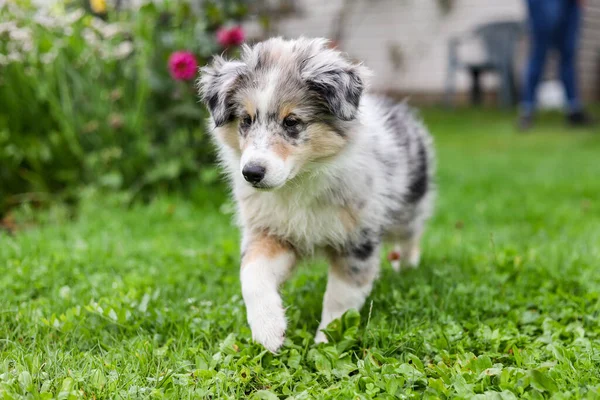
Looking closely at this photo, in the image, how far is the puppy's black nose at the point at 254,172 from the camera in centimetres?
277

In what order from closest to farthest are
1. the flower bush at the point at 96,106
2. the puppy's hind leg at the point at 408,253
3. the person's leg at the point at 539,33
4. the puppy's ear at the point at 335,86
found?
the puppy's ear at the point at 335,86, the puppy's hind leg at the point at 408,253, the flower bush at the point at 96,106, the person's leg at the point at 539,33

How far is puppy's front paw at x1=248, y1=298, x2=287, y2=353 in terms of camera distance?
2.75 metres

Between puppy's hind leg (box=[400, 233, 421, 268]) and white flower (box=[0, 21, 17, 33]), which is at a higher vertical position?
white flower (box=[0, 21, 17, 33])

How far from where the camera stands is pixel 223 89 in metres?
3.20

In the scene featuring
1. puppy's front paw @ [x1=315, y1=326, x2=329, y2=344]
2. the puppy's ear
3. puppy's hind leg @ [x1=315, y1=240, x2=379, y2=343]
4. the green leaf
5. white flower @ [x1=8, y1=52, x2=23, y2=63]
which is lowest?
puppy's front paw @ [x1=315, y1=326, x2=329, y2=344]

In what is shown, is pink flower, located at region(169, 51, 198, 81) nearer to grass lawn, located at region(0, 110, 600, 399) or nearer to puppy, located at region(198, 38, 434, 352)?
grass lawn, located at region(0, 110, 600, 399)

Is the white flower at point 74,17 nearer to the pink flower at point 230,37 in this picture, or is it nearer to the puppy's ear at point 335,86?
the pink flower at point 230,37

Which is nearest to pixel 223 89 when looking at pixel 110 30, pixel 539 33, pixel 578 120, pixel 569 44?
pixel 110 30

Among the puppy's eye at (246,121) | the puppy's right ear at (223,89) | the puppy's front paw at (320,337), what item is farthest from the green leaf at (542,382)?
the puppy's right ear at (223,89)

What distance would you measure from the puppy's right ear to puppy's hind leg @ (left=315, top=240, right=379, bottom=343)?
0.89 metres

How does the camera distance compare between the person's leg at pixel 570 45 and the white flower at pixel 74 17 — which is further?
the person's leg at pixel 570 45

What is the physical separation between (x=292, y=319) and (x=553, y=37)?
9.13 m

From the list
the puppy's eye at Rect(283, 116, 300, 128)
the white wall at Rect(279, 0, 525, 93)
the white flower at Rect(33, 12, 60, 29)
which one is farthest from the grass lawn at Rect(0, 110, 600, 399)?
the white wall at Rect(279, 0, 525, 93)

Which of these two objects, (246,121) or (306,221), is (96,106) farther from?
(306,221)
